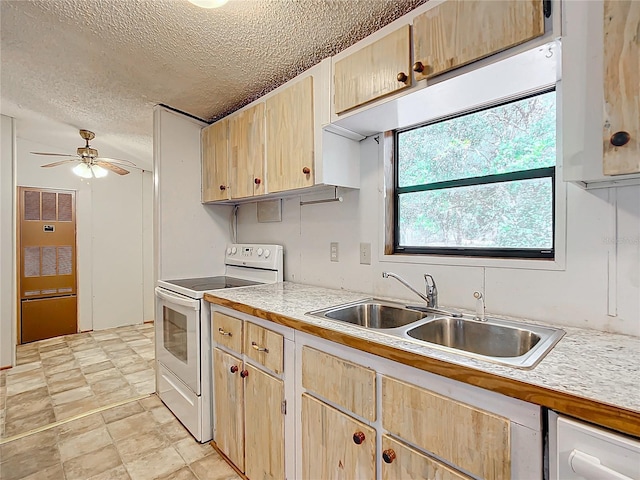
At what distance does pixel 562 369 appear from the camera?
2.70ft

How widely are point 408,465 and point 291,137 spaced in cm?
162

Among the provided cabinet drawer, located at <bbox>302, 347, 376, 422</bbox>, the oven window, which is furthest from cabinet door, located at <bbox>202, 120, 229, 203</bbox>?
cabinet drawer, located at <bbox>302, 347, 376, 422</bbox>

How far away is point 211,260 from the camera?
282 cm

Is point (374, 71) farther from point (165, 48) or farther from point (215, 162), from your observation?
point (215, 162)

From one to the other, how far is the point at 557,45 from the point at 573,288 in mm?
845

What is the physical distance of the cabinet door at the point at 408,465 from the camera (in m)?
0.89

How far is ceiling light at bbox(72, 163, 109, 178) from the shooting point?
3367 mm

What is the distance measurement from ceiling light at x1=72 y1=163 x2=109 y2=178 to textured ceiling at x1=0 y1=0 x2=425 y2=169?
731 millimetres

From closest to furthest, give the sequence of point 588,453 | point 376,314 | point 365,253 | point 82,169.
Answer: point 588,453
point 376,314
point 365,253
point 82,169

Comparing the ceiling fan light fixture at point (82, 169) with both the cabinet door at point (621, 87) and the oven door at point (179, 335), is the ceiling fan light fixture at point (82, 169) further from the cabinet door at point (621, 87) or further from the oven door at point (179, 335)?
the cabinet door at point (621, 87)

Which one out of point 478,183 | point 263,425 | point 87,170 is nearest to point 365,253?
point 478,183

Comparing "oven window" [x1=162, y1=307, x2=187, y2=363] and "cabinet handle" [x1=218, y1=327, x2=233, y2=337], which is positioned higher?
"cabinet handle" [x1=218, y1=327, x2=233, y2=337]

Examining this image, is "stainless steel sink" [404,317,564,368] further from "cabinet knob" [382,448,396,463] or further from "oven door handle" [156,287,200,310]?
"oven door handle" [156,287,200,310]

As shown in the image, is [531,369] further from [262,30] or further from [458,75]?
[262,30]
